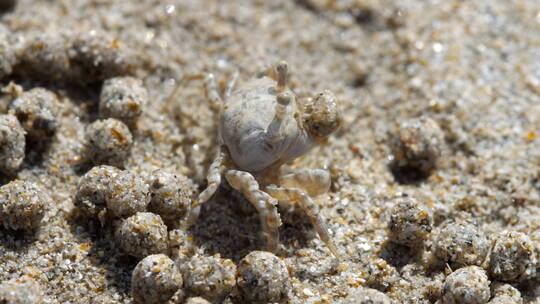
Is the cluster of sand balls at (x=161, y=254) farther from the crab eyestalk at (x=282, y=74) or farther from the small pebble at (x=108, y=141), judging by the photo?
the crab eyestalk at (x=282, y=74)

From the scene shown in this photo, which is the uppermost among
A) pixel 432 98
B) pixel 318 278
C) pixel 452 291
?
pixel 432 98

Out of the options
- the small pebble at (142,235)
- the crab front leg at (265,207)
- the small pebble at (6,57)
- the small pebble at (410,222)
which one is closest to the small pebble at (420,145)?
the small pebble at (410,222)

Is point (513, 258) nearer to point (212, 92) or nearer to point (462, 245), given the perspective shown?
point (462, 245)

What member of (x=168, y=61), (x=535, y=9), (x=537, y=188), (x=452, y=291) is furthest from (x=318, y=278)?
(x=535, y=9)

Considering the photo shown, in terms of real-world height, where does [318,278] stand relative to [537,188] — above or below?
below

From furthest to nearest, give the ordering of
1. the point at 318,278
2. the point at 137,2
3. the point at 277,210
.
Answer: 1. the point at 137,2
2. the point at 277,210
3. the point at 318,278

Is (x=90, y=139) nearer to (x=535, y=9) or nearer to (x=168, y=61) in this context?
(x=168, y=61)
